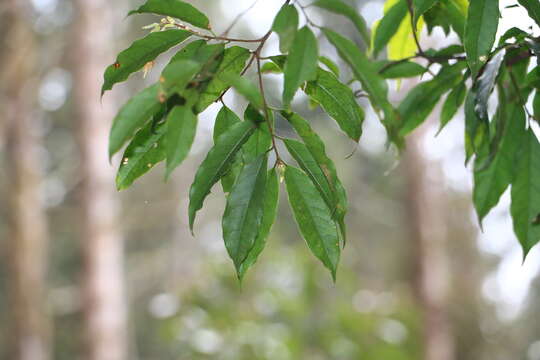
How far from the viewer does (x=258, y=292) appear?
11.7ft

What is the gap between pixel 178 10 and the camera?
0.64 meters

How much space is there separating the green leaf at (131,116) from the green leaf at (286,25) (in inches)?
4.3

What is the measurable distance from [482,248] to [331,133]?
9.21 feet

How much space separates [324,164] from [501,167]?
0.33 meters

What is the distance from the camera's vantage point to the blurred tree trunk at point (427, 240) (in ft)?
13.0

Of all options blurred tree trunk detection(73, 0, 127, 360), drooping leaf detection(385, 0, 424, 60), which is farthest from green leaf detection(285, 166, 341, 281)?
blurred tree trunk detection(73, 0, 127, 360)

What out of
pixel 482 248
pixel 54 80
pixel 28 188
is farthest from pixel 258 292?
pixel 54 80

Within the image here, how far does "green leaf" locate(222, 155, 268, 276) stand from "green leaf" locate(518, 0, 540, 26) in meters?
0.31

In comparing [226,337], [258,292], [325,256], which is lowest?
[325,256]

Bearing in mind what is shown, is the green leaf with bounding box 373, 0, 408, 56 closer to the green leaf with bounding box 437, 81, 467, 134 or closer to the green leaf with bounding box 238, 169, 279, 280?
the green leaf with bounding box 437, 81, 467, 134

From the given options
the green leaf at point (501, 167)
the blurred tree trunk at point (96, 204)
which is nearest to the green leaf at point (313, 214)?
the green leaf at point (501, 167)

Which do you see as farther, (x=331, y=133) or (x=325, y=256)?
(x=331, y=133)

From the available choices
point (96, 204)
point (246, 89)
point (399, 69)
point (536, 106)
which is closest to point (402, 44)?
point (399, 69)

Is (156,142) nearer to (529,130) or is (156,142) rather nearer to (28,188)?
(529,130)
